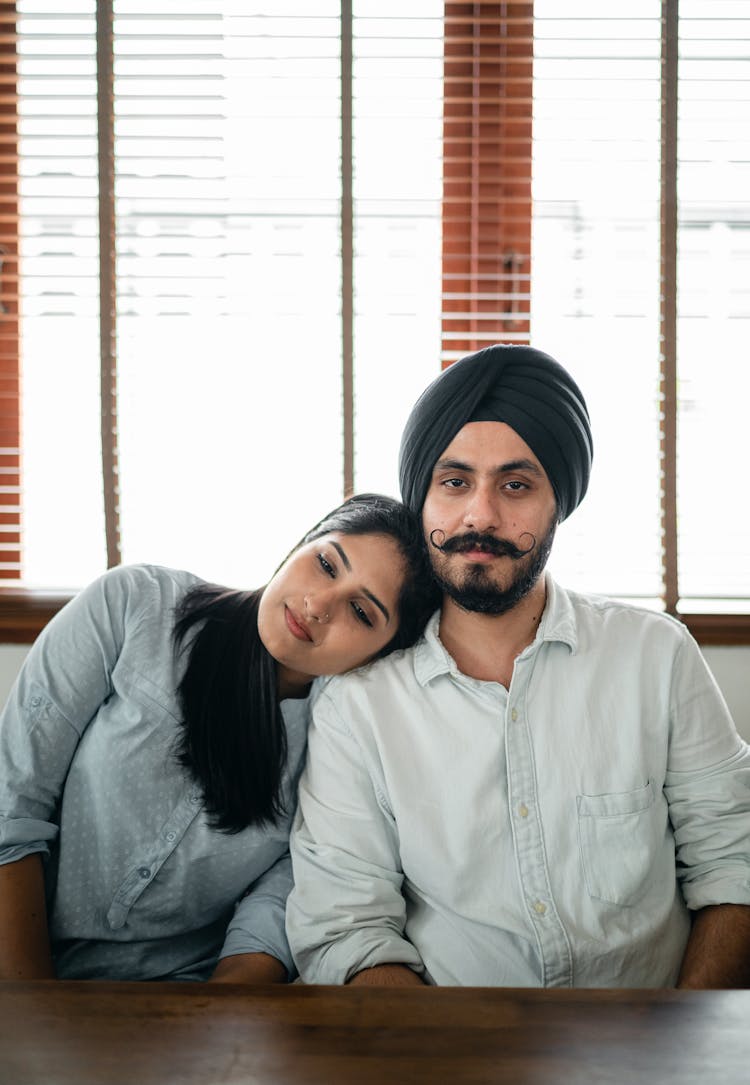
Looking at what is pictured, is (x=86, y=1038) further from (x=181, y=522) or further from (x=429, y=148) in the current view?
(x=429, y=148)

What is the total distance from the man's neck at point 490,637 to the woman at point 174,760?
7 centimetres

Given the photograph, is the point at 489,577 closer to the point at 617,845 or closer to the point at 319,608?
the point at 319,608

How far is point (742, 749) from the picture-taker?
4.74ft

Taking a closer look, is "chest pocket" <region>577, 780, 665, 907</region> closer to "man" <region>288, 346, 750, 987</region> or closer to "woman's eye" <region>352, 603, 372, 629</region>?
"man" <region>288, 346, 750, 987</region>

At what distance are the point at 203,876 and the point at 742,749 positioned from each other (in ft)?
2.83

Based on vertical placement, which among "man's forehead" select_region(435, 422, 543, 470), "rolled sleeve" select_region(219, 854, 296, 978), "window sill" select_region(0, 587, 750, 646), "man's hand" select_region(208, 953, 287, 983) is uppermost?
"man's forehead" select_region(435, 422, 543, 470)

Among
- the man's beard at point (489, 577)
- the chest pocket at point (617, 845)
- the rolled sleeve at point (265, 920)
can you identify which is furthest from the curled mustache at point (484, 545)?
the rolled sleeve at point (265, 920)

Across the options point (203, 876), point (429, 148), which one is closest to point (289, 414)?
point (429, 148)

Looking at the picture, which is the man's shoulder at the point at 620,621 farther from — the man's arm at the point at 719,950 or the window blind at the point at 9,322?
the window blind at the point at 9,322

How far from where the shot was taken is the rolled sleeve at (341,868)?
1282 mm

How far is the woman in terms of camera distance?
1.42 metres

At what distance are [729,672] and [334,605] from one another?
4.54 feet

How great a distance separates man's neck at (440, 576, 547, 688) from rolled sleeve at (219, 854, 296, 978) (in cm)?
45

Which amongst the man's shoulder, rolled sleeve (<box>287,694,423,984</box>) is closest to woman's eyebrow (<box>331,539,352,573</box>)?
rolled sleeve (<box>287,694,423,984</box>)
